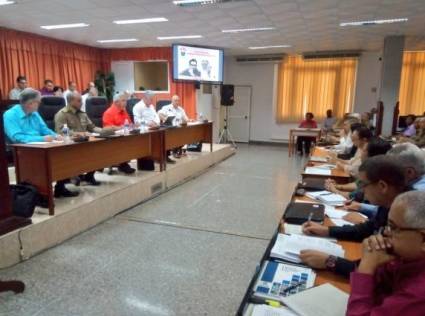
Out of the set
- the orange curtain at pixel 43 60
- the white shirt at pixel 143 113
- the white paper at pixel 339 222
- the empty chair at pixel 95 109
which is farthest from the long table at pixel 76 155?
the orange curtain at pixel 43 60

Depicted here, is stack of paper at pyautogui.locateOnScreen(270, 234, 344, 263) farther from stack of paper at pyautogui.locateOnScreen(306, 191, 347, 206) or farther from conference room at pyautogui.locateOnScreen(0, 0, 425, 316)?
stack of paper at pyautogui.locateOnScreen(306, 191, 347, 206)

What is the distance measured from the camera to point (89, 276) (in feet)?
7.86

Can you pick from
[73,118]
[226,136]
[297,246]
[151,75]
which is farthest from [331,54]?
[297,246]

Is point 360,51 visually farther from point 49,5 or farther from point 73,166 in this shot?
point 73,166

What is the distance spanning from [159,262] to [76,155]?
1.54 m

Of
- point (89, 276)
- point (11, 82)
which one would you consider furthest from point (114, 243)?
point (11, 82)

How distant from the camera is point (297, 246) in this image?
146 centimetres

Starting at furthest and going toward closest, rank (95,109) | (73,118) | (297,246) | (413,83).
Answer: (413,83)
(95,109)
(73,118)
(297,246)

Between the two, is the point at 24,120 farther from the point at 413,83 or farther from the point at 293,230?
the point at 413,83

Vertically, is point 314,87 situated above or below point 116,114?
above

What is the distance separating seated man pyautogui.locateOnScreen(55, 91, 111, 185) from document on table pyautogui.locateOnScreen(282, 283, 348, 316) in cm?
340

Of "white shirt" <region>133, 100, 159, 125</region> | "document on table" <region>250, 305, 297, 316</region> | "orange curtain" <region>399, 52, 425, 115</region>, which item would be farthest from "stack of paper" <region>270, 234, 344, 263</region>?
"orange curtain" <region>399, 52, 425, 115</region>

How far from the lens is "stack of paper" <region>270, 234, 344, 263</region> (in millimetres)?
1393

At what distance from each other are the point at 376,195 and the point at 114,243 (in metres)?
2.35
